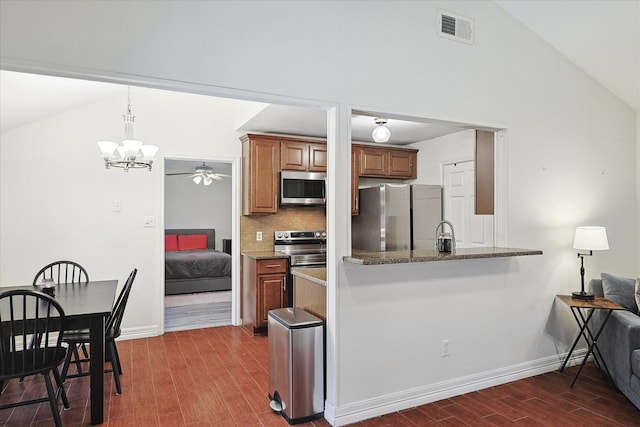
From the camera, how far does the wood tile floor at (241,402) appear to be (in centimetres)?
267

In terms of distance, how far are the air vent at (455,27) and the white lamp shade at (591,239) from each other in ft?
6.27

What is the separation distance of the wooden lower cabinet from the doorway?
2.36ft

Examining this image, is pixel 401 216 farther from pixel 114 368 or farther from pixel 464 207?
pixel 114 368

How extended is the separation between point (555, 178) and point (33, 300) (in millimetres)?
4381

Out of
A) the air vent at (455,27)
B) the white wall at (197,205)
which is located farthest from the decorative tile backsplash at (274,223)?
the white wall at (197,205)

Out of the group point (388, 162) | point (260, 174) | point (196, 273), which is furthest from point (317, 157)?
point (196, 273)

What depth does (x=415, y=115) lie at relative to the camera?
2.99m

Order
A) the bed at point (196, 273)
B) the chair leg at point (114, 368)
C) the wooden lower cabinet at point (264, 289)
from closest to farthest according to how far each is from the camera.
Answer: the chair leg at point (114, 368) < the wooden lower cabinet at point (264, 289) < the bed at point (196, 273)

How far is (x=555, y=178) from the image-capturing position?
3.64m

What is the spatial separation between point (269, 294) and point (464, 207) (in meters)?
2.69

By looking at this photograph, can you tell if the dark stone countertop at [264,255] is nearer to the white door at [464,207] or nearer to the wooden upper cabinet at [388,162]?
the wooden upper cabinet at [388,162]

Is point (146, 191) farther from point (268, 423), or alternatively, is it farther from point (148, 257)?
point (268, 423)

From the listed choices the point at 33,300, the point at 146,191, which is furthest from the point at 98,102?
the point at 33,300

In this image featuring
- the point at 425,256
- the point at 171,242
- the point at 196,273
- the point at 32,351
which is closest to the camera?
the point at 32,351
